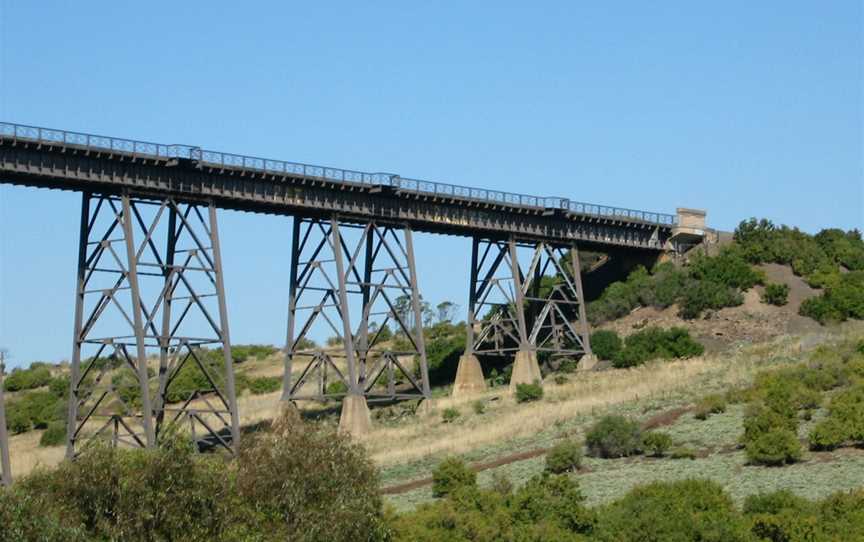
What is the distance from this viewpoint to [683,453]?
41.3m

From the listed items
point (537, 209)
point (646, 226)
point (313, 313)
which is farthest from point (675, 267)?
point (313, 313)

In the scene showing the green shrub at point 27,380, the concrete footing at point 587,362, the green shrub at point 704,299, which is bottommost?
the concrete footing at point 587,362

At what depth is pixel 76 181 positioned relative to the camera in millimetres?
48906

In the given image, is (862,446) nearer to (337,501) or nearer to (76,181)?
(337,501)

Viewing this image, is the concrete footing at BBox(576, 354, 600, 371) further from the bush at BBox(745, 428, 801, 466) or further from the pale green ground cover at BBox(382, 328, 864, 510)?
the bush at BBox(745, 428, 801, 466)

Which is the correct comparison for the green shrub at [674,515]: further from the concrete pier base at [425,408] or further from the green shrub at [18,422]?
the green shrub at [18,422]

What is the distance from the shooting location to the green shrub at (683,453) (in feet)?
135

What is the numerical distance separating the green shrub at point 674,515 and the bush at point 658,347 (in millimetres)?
27731

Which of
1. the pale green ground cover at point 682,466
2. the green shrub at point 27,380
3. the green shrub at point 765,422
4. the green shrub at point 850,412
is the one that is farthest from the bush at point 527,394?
the green shrub at point 27,380

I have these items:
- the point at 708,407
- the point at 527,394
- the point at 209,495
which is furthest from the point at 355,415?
the point at 209,495

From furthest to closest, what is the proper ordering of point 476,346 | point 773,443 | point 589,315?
point 589,315 → point 476,346 → point 773,443

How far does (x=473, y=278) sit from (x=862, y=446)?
27971mm

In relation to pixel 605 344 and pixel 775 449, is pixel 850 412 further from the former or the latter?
pixel 605 344

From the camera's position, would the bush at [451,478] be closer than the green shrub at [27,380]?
Yes
